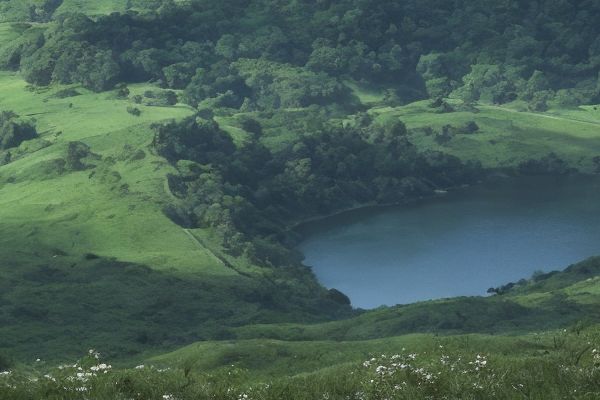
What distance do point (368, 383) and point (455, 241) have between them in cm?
12997

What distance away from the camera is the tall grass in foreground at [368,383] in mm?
22172

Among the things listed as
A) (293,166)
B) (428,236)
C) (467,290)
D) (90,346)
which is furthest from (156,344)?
(293,166)

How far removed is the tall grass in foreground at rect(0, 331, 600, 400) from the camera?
22.2 metres

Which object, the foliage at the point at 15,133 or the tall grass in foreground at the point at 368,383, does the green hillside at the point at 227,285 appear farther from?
the foliage at the point at 15,133

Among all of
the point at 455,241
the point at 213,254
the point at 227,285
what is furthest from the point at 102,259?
the point at 455,241

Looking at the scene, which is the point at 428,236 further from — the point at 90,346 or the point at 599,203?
the point at 90,346

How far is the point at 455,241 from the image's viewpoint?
152 meters

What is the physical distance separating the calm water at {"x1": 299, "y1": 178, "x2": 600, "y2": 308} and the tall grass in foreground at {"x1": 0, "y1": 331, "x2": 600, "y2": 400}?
102 m

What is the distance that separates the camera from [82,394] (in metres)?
21.9

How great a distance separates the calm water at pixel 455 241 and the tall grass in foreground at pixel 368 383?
336ft

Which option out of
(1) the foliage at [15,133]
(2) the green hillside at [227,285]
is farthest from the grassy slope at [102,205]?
(1) the foliage at [15,133]

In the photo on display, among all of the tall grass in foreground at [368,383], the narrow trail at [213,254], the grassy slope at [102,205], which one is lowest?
the narrow trail at [213,254]

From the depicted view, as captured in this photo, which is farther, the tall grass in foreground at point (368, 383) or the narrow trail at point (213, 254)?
the narrow trail at point (213, 254)

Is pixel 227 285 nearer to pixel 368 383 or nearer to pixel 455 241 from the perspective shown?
pixel 455 241
